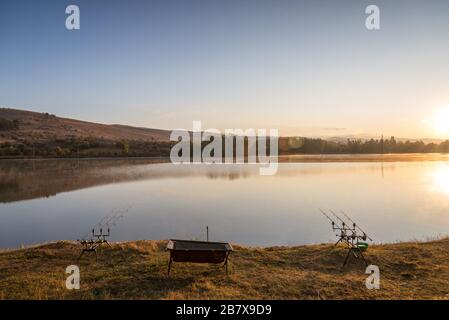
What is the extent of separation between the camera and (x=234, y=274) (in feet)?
34.5

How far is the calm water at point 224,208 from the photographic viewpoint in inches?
768

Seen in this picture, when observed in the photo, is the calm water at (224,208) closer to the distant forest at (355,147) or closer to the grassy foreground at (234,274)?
the grassy foreground at (234,274)

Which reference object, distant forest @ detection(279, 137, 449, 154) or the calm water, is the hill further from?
distant forest @ detection(279, 137, 449, 154)

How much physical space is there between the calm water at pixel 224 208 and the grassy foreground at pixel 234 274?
513 cm

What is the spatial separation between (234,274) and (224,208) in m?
16.5

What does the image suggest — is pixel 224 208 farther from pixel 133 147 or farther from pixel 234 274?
pixel 133 147

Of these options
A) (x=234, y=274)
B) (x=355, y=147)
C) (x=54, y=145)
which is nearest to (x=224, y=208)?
(x=234, y=274)

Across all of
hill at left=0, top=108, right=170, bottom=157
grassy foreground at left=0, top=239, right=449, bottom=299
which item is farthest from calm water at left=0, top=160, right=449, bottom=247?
hill at left=0, top=108, right=170, bottom=157

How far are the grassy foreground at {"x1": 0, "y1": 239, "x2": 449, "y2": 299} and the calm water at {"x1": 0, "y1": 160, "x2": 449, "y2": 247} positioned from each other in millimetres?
5125

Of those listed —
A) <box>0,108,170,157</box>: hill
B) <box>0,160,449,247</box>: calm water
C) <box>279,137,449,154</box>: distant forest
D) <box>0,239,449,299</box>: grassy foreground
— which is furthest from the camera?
<box>279,137,449,154</box>: distant forest

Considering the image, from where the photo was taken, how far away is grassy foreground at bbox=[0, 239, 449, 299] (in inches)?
344
